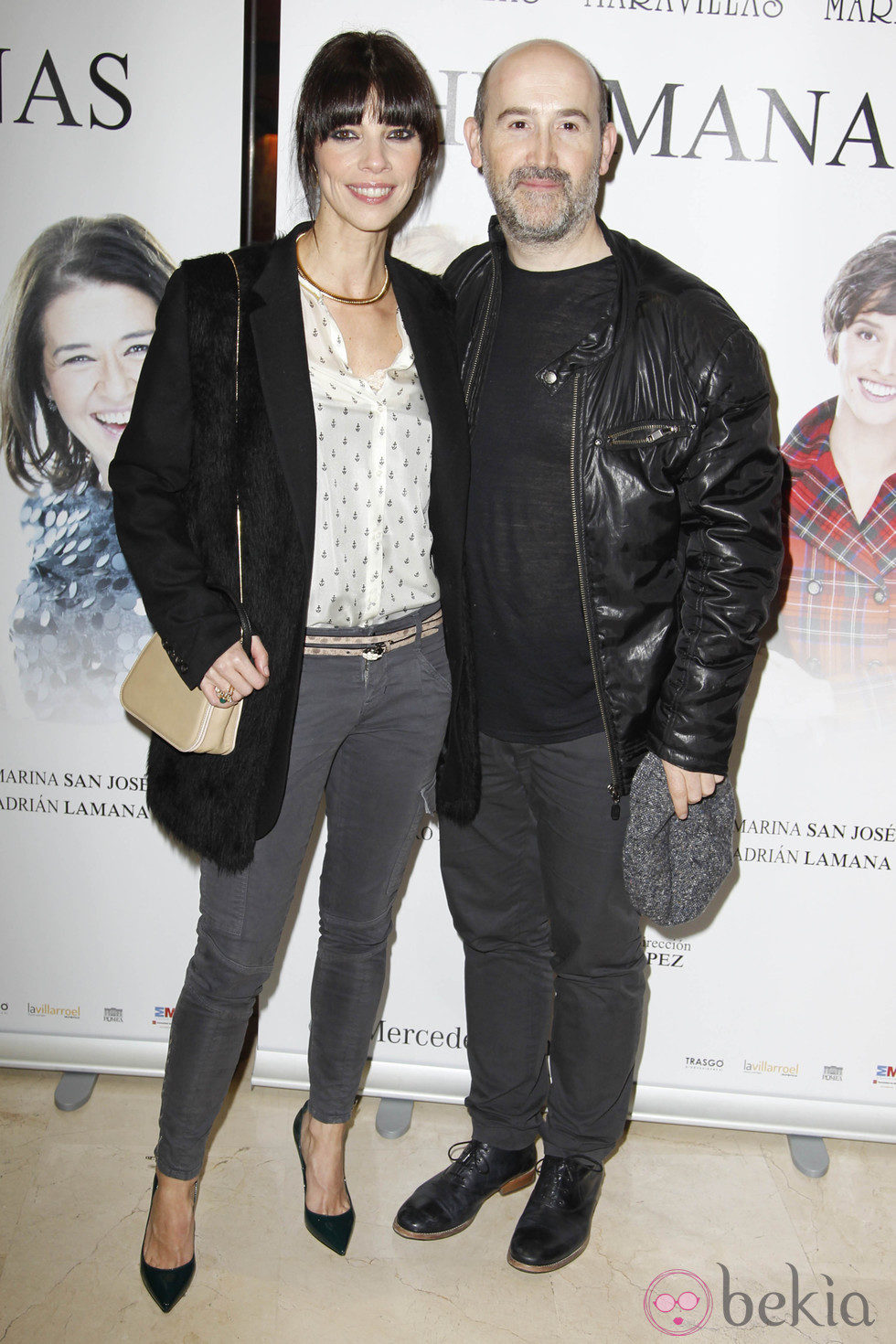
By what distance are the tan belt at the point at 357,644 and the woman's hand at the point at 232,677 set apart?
0.39 feet

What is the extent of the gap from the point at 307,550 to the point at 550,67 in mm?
950

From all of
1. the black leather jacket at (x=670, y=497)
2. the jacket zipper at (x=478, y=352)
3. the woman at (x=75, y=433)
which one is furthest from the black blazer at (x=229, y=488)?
the woman at (x=75, y=433)

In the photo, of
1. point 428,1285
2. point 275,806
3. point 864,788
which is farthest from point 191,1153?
point 864,788

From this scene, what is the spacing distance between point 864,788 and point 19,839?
192 centimetres

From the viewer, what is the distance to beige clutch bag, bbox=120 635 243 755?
179cm

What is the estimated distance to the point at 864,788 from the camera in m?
2.46

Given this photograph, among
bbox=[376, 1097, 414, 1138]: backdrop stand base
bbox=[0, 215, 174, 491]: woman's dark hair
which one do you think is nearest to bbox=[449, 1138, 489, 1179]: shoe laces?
bbox=[376, 1097, 414, 1138]: backdrop stand base

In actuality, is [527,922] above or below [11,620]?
below

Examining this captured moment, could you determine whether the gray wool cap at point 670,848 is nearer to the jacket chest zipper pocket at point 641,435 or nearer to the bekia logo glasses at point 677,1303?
the jacket chest zipper pocket at point 641,435

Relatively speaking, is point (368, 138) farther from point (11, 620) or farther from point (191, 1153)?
point (191, 1153)

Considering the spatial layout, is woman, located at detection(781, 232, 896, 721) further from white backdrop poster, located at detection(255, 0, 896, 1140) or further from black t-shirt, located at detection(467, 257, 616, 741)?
black t-shirt, located at detection(467, 257, 616, 741)

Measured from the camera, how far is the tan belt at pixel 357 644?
1.88 metres

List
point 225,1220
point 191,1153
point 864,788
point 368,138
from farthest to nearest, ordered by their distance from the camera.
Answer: point 864,788, point 225,1220, point 191,1153, point 368,138

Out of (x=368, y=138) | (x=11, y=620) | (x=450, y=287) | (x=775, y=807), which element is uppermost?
(x=368, y=138)
